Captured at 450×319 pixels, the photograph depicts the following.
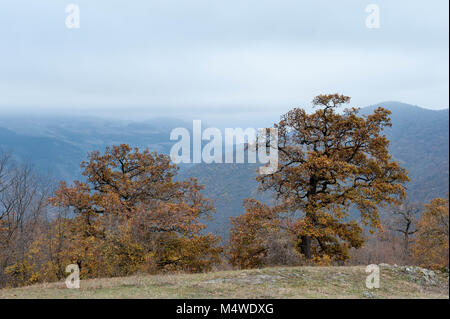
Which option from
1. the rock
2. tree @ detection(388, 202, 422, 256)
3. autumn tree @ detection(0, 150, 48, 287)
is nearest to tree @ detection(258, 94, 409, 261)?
the rock

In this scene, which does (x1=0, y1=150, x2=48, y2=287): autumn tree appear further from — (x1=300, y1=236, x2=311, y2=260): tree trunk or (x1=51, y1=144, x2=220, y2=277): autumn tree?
(x1=300, y1=236, x2=311, y2=260): tree trunk

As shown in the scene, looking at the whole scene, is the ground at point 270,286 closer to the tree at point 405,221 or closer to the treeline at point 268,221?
the treeline at point 268,221

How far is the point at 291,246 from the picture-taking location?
22.1 meters

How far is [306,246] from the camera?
2427 centimetres

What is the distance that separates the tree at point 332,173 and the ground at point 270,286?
18.3ft

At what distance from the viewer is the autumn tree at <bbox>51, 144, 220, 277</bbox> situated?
22.5 metres

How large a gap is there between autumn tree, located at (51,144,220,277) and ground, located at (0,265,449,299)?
6288 millimetres

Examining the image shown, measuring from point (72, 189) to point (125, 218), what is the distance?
547 cm

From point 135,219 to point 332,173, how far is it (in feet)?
42.8

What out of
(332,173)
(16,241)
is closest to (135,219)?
(16,241)

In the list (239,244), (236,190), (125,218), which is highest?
(125,218)
